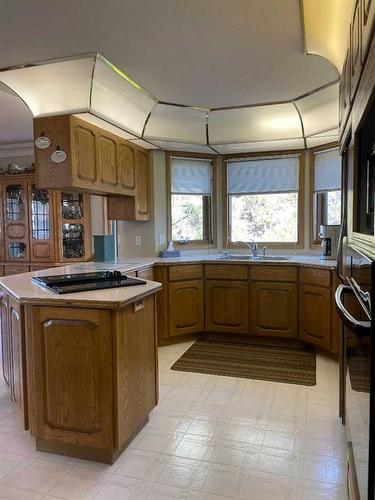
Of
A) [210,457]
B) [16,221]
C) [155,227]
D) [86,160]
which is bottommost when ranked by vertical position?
[210,457]

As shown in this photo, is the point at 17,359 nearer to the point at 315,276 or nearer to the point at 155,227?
the point at 155,227

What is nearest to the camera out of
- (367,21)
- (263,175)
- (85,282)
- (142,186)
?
(367,21)

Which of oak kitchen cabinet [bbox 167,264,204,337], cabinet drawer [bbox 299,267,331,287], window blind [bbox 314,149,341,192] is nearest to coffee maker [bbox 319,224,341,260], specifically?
cabinet drawer [bbox 299,267,331,287]

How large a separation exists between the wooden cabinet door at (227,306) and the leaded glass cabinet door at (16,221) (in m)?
2.67

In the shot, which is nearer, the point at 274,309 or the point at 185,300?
the point at 274,309

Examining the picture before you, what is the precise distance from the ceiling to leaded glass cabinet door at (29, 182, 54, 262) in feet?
8.45

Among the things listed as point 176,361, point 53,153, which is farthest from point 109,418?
point 53,153

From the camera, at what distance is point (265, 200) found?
4.33 m

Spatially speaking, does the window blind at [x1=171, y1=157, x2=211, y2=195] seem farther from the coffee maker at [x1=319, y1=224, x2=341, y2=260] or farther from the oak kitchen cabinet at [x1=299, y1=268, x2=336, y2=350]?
the oak kitchen cabinet at [x1=299, y1=268, x2=336, y2=350]

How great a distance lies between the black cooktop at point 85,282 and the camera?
82.0 inches

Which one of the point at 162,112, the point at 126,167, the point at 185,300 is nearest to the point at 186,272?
the point at 185,300

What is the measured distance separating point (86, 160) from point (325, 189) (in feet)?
8.16

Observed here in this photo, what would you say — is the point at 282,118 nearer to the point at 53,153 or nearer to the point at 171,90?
the point at 171,90

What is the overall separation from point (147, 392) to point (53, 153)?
6.26 feet
